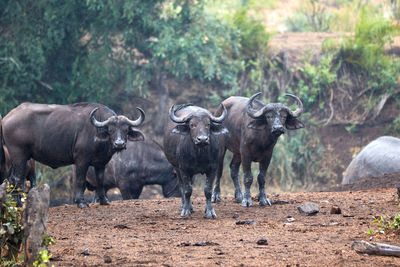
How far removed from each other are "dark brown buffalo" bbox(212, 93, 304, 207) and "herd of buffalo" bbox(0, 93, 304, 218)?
0.02 meters

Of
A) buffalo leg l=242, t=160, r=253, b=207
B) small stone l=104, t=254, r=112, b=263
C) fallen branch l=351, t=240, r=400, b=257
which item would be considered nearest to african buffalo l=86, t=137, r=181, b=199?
buffalo leg l=242, t=160, r=253, b=207

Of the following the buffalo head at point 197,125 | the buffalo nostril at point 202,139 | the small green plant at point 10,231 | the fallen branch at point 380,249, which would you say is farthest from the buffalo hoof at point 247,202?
the small green plant at point 10,231

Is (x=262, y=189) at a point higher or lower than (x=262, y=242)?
lower

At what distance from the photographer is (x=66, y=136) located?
12.2 m

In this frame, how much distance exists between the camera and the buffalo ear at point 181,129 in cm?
987

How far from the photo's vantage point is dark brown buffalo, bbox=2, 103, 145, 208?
39.0 ft

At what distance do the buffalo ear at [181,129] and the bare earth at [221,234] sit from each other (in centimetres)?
132

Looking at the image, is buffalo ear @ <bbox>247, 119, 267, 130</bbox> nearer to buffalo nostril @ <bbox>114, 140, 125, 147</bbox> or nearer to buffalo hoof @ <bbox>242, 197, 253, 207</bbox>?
buffalo hoof @ <bbox>242, 197, 253, 207</bbox>

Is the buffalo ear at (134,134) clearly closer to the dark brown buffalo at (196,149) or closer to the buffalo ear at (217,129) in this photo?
the dark brown buffalo at (196,149)

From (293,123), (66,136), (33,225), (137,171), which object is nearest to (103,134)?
(66,136)

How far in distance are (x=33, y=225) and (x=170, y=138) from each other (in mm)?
4784

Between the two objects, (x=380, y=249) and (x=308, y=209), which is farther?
(x=308, y=209)

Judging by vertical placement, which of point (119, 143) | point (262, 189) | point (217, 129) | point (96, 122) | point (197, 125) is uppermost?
point (197, 125)

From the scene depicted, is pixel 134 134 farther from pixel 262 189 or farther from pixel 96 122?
pixel 262 189
